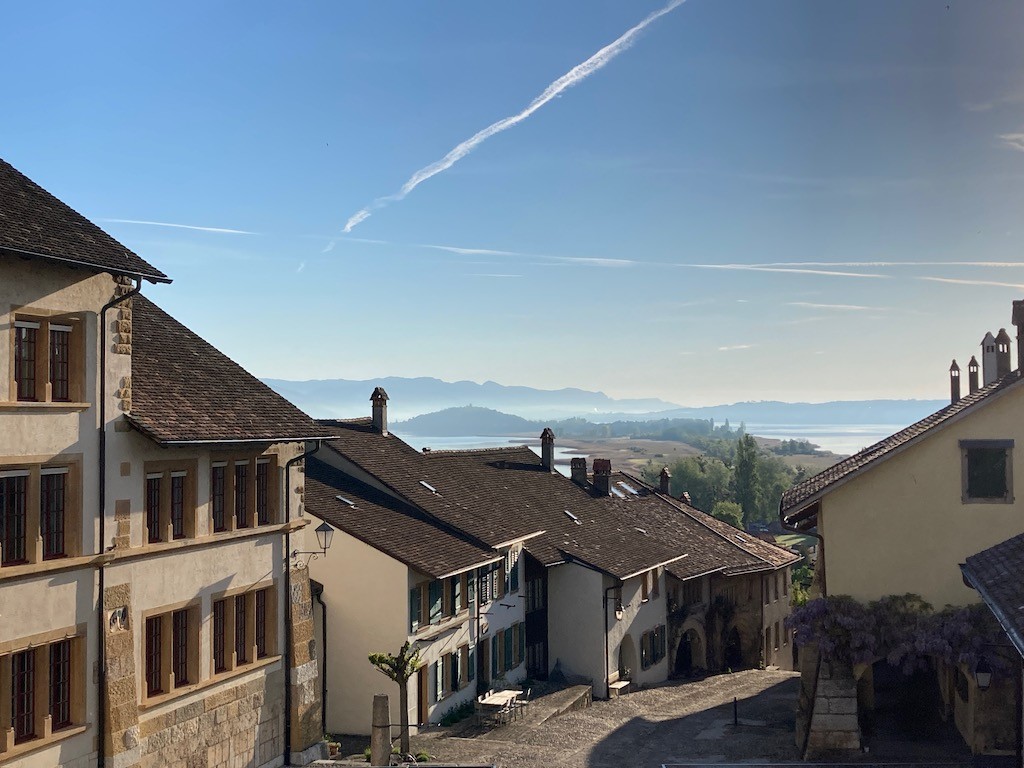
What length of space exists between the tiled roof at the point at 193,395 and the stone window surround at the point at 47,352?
1307 millimetres

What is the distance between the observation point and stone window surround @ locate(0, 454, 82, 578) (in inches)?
669

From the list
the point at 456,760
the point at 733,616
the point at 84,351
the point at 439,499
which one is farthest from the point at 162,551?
the point at 733,616

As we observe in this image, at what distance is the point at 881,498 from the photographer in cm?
2453

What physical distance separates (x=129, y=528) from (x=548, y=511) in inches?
1099

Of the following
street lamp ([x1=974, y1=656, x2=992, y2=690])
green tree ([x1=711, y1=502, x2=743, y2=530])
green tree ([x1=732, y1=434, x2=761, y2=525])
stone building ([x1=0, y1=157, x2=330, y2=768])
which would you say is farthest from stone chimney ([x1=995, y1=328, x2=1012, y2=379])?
green tree ([x1=732, y1=434, x2=761, y2=525])

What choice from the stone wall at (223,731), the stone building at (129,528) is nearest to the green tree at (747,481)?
the stone building at (129,528)

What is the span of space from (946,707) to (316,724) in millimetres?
16807

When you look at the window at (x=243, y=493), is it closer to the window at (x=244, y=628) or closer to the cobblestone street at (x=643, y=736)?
the window at (x=244, y=628)

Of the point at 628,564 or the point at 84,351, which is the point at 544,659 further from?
the point at 84,351

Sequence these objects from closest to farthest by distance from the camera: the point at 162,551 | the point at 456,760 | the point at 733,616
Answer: the point at 162,551
the point at 456,760
the point at 733,616

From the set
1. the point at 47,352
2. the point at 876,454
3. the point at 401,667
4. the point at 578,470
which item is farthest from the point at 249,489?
the point at 578,470

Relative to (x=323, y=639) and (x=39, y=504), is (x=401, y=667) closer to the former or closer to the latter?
(x=323, y=639)

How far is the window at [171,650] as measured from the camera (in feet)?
65.9

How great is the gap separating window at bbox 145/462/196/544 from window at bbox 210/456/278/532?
2.39 ft
